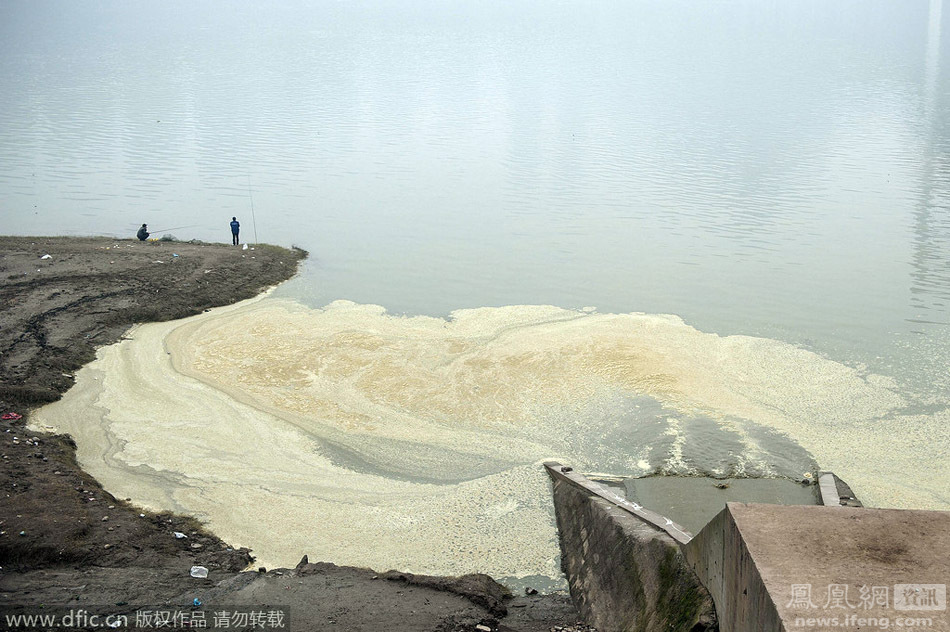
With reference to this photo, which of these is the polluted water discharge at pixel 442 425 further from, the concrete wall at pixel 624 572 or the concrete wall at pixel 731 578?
the concrete wall at pixel 731 578

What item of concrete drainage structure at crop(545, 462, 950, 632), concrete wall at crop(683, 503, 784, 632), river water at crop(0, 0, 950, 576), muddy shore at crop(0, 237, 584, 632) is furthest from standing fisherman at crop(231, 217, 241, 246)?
concrete wall at crop(683, 503, 784, 632)

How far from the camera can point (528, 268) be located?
55.8ft

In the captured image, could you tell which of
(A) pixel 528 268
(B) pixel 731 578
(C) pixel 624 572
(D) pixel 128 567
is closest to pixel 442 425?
(C) pixel 624 572

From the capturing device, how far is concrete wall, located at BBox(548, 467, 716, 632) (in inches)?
232

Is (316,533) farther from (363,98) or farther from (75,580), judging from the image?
(363,98)

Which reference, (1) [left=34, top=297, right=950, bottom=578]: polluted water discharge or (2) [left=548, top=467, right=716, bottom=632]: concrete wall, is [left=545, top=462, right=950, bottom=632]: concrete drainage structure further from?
(1) [left=34, top=297, right=950, bottom=578]: polluted water discharge

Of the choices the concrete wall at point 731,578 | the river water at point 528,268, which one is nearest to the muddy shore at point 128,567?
the river water at point 528,268

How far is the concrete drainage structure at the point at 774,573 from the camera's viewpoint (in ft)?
14.1

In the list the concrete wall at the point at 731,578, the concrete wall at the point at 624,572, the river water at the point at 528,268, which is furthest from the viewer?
the river water at the point at 528,268

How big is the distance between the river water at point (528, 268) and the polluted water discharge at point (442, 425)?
5 centimetres

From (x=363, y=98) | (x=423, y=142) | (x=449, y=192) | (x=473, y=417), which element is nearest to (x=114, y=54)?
(x=363, y=98)

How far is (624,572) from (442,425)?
13.2 feet

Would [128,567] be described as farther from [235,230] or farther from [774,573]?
[235,230]

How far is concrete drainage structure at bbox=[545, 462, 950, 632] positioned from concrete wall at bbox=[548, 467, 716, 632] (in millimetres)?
11
